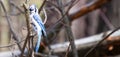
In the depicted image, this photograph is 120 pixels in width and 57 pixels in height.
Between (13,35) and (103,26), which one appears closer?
(13,35)

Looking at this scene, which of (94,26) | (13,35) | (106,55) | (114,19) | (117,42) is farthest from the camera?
(94,26)

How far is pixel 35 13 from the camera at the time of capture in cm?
162

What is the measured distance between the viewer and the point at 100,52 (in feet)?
11.9

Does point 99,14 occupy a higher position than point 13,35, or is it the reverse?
point 99,14

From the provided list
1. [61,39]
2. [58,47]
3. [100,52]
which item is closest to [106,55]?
[100,52]

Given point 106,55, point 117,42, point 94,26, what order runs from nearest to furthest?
point 117,42 → point 106,55 → point 94,26

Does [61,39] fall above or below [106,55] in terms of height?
above

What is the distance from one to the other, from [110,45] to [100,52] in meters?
0.17

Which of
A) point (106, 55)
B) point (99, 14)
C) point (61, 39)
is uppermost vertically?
point (99, 14)

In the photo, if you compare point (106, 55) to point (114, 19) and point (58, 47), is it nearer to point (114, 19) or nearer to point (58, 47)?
point (58, 47)

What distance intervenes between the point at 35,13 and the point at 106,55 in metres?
2.22

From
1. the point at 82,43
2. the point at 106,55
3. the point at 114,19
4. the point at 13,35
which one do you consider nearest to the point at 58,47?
the point at 82,43

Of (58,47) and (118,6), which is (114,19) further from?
(58,47)

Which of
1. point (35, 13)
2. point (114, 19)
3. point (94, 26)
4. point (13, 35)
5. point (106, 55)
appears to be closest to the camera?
point (35, 13)
